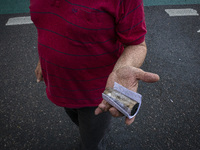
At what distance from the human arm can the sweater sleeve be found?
0.06 metres

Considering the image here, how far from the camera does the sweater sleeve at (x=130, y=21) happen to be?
78 centimetres

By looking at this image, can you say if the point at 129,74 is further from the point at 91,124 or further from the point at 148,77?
the point at 91,124

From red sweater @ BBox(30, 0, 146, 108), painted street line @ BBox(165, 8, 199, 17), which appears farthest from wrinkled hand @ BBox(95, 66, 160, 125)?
painted street line @ BBox(165, 8, 199, 17)

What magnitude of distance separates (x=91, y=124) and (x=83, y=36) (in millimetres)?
749

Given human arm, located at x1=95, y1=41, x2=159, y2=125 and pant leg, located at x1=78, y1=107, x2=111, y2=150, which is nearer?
human arm, located at x1=95, y1=41, x2=159, y2=125

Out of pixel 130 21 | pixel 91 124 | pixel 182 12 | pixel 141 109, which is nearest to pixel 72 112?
pixel 91 124

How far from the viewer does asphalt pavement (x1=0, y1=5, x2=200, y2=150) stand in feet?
6.41

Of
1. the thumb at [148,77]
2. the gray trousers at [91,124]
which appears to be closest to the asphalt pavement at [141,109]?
the gray trousers at [91,124]

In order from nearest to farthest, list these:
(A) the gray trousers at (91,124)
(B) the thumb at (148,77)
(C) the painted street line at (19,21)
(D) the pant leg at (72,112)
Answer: (B) the thumb at (148,77) < (A) the gray trousers at (91,124) < (D) the pant leg at (72,112) < (C) the painted street line at (19,21)

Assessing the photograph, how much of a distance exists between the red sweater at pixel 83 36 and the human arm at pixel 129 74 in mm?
62

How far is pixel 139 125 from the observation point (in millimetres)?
2078

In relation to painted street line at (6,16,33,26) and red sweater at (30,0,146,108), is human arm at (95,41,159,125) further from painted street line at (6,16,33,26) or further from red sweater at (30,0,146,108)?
painted street line at (6,16,33,26)

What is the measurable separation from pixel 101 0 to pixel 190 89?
2251 millimetres

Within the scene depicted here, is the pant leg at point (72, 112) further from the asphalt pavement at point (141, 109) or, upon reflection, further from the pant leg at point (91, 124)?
the asphalt pavement at point (141, 109)
